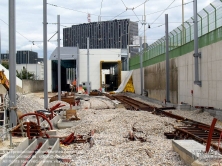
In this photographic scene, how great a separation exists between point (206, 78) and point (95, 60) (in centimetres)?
4911

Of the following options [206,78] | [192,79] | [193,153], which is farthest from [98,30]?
[193,153]

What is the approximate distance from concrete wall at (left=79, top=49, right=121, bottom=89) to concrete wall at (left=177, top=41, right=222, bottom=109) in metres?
42.2

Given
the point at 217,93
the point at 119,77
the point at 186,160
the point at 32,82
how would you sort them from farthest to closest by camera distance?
the point at 119,77, the point at 32,82, the point at 217,93, the point at 186,160

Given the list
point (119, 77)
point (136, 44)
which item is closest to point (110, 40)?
point (136, 44)

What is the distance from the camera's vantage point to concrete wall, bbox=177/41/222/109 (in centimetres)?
1897

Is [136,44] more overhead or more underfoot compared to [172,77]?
more overhead

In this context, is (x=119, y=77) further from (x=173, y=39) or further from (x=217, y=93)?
(x=217, y=93)

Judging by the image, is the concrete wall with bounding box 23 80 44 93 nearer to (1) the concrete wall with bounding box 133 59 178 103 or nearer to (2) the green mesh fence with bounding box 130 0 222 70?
(1) the concrete wall with bounding box 133 59 178 103

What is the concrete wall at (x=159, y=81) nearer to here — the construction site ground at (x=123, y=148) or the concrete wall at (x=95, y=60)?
the construction site ground at (x=123, y=148)

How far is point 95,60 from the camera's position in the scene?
6919 centimetres

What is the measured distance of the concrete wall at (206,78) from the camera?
19.0 meters

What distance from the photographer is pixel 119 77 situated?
224 ft

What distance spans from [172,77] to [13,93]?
21.0 m

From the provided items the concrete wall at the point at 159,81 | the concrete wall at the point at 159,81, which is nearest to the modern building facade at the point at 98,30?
the concrete wall at the point at 159,81
